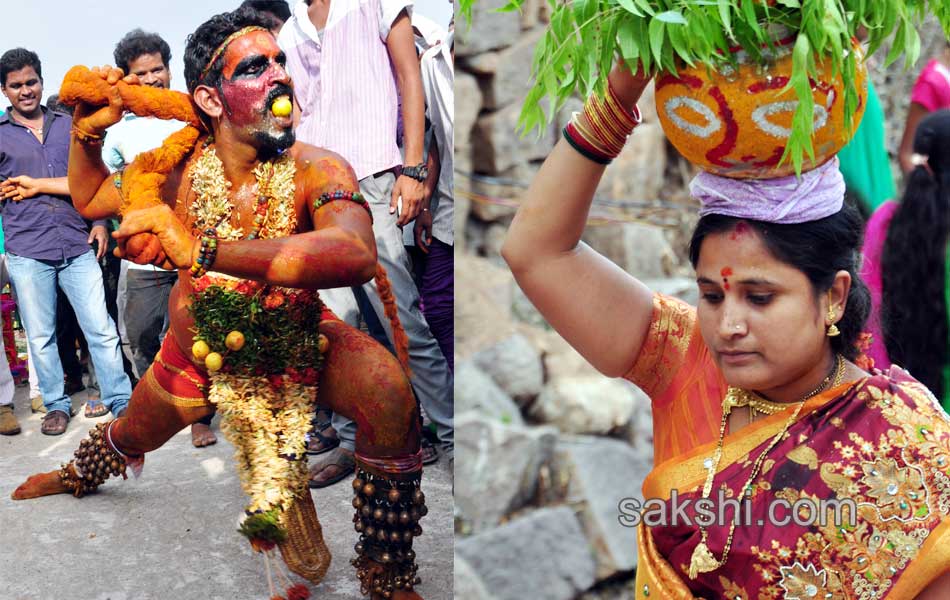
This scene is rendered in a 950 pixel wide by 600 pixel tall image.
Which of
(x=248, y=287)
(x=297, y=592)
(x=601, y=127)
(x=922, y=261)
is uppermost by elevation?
(x=601, y=127)

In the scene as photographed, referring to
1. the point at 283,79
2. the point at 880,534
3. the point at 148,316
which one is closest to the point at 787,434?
the point at 880,534

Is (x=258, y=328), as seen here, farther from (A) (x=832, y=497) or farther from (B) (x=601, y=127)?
(A) (x=832, y=497)

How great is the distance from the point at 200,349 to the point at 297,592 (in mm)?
943

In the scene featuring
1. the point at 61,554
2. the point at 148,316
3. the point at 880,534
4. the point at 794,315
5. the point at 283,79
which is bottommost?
the point at 61,554

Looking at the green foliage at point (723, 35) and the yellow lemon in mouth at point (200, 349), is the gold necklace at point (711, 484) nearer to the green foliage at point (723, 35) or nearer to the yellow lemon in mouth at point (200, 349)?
the green foliage at point (723, 35)

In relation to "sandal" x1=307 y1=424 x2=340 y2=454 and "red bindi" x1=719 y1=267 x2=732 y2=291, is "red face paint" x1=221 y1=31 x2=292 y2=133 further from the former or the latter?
"sandal" x1=307 y1=424 x2=340 y2=454

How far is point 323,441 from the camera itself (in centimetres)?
498

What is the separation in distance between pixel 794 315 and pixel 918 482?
1.26 ft

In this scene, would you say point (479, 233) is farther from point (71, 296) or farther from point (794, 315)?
point (71, 296)

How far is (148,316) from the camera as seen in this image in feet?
18.0

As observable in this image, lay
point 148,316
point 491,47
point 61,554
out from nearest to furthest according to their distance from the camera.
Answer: point 491,47, point 61,554, point 148,316

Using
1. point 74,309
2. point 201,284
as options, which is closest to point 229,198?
point 201,284

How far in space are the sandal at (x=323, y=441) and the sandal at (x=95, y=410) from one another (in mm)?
1708

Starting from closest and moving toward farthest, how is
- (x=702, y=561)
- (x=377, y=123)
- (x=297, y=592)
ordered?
1. (x=702, y=561)
2. (x=297, y=592)
3. (x=377, y=123)
